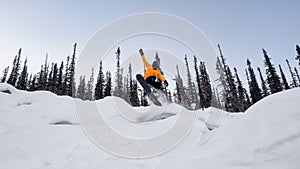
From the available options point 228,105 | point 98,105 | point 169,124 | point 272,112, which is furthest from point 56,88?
point 272,112

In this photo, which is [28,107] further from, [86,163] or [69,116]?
[86,163]

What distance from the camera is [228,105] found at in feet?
113

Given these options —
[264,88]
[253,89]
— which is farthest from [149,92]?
[264,88]

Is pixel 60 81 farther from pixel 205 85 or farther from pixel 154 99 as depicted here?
pixel 154 99

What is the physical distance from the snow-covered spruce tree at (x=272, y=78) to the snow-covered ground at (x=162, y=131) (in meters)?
38.1

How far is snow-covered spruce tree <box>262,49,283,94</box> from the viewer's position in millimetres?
38069

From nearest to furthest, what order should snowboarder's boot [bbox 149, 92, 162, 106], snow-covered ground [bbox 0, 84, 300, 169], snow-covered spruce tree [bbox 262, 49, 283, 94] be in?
snow-covered ground [bbox 0, 84, 300, 169] < snowboarder's boot [bbox 149, 92, 162, 106] < snow-covered spruce tree [bbox 262, 49, 283, 94]

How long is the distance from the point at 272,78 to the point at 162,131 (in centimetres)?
4159

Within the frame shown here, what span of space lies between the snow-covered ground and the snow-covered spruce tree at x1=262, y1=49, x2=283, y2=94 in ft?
125

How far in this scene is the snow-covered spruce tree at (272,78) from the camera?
38069 millimetres

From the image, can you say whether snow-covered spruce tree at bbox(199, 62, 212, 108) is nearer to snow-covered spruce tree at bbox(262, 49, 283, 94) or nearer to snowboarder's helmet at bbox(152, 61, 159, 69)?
snow-covered spruce tree at bbox(262, 49, 283, 94)

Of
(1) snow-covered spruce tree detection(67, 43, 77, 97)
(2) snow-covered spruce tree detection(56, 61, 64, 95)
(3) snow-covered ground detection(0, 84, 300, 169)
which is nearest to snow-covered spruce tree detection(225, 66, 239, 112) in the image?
(3) snow-covered ground detection(0, 84, 300, 169)

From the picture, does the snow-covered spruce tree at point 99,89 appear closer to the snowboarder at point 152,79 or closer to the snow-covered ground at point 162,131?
the snowboarder at point 152,79

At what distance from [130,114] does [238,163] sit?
15.5 ft
